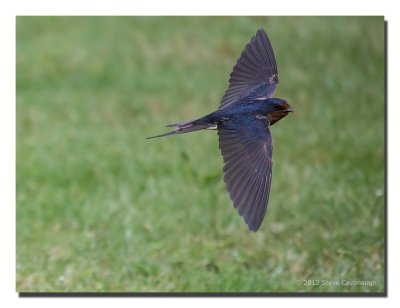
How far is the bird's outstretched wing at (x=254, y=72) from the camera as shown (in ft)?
13.1

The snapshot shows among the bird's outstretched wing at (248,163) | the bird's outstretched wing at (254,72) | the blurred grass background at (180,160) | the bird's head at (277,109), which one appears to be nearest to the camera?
the bird's outstretched wing at (248,163)

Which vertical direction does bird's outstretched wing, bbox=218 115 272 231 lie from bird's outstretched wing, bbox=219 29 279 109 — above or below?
below

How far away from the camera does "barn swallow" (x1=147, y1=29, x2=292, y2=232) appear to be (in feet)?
11.4

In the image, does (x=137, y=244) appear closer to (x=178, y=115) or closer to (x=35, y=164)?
(x=35, y=164)

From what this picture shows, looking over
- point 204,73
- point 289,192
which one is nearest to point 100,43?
point 204,73

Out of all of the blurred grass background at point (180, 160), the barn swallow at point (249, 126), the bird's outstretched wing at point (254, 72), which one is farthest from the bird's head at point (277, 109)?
the blurred grass background at point (180, 160)

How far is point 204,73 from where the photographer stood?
673cm

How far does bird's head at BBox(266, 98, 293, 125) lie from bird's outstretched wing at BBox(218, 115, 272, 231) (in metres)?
0.04

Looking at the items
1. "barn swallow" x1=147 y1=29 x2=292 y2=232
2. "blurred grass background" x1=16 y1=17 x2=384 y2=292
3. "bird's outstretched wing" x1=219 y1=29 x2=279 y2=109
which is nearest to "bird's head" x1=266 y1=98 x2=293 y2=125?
"barn swallow" x1=147 y1=29 x2=292 y2=232

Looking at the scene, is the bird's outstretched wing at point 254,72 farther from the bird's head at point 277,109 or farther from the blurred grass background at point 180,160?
the blurred grass background at point 180,160

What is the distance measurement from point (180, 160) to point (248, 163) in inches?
86.5

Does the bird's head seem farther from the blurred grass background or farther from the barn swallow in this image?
the blurred grass background

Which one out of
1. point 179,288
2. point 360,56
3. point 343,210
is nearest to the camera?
point 179,288
